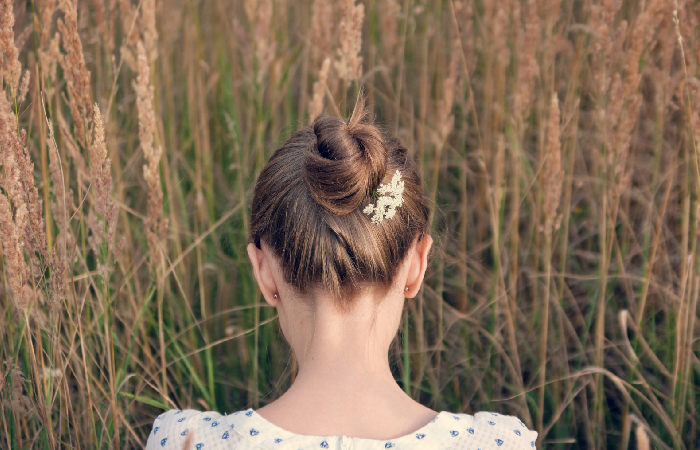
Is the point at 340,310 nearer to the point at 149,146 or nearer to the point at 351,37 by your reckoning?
the point at 149,146

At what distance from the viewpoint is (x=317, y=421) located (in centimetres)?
87

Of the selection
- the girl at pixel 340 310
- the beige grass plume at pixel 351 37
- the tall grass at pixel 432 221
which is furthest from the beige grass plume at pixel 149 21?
the girl at pixel 340 310

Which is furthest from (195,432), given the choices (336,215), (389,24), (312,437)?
(389,24)

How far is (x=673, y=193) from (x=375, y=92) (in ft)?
3.11

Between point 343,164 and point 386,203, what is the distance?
9 centimetres

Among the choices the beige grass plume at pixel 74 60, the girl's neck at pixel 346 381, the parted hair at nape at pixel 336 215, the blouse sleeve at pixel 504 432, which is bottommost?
the blouse sleeve at pixel 504 432

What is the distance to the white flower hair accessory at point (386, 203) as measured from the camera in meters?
0.91

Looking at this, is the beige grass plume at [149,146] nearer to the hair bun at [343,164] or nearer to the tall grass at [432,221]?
the tall grass at [432,221]

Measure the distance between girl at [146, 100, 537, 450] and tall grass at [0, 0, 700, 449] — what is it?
36 cm

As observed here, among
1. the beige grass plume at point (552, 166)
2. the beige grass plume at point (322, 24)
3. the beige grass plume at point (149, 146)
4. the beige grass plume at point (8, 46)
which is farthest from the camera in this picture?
the beige grass plume at point (322, 24)

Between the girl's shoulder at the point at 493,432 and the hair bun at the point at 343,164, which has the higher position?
the hair bun at the point at 343,164

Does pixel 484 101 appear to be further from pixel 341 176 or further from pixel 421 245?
pixel 341 176

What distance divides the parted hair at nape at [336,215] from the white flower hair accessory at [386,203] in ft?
0.03

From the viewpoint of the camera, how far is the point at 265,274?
1.03 meters
